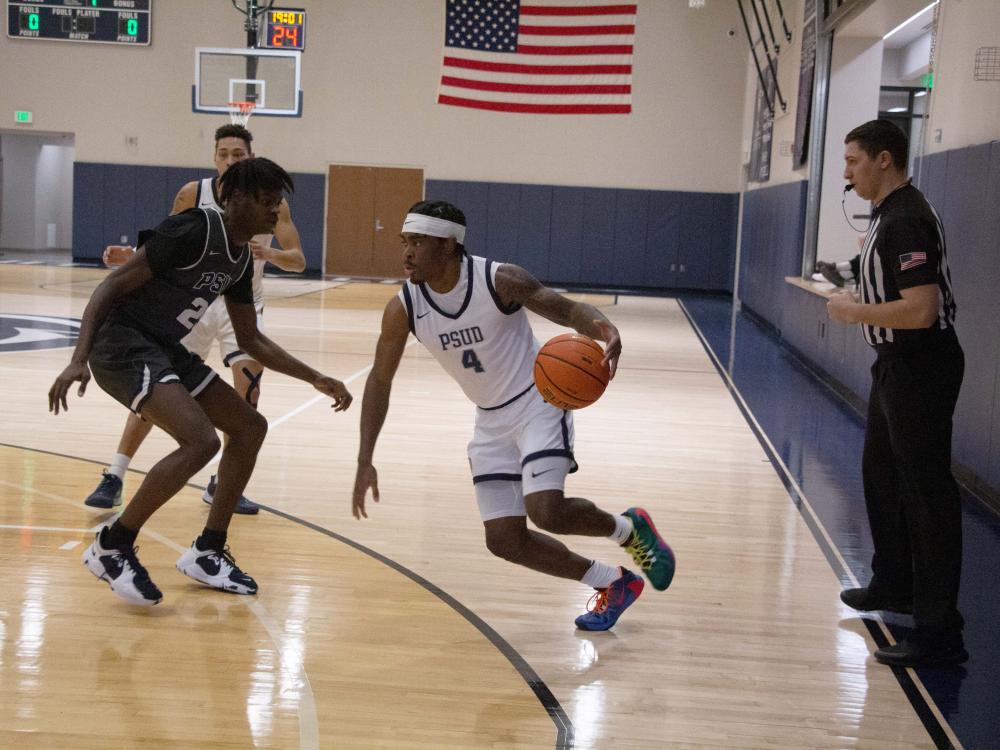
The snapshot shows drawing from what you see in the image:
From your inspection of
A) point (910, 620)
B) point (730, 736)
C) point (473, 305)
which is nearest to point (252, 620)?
point (473, 305)

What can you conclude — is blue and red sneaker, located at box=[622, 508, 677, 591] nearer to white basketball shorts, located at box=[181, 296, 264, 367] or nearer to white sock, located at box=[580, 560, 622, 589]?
white sock, located at box=[580, 560, 622, 589]

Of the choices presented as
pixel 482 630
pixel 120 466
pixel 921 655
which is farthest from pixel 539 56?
pixel 921 655

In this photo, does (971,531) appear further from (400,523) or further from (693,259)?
(693,259)

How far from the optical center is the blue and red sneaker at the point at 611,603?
3.88 metres

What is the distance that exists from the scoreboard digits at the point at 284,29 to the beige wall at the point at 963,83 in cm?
1420

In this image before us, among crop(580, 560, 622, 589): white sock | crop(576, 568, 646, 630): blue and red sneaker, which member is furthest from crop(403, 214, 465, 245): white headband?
crop(576, 568, 646, 630): blue and red sneaker

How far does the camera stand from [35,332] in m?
11.6

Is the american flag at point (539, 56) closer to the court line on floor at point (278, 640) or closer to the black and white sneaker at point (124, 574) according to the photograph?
the court line on floor at point (278, 640)

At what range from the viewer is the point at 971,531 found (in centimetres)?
545

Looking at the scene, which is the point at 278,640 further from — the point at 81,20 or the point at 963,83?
the point at 81,20

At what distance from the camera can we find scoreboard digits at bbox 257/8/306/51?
19.9 meters

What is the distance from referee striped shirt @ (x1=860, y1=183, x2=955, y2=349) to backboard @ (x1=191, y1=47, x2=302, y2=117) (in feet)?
54.3

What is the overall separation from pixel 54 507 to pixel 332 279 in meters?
17.8

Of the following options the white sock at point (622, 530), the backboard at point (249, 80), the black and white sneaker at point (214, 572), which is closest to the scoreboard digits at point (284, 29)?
the backboard at point (249, 80)
